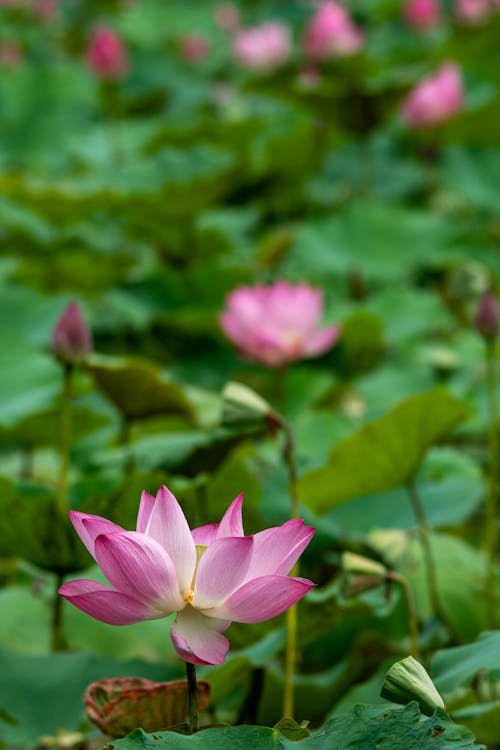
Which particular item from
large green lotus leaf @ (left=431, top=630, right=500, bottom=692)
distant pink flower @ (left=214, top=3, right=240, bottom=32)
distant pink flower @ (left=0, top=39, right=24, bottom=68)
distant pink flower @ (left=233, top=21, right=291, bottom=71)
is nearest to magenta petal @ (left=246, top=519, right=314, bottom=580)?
large green lotus leaf @ (left=431, top=630, right=500, bottom=692)

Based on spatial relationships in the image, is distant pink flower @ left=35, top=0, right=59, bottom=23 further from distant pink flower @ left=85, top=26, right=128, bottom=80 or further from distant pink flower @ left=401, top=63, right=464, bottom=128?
distant pink flower @ left=401, top=63, right=464, bottom=128

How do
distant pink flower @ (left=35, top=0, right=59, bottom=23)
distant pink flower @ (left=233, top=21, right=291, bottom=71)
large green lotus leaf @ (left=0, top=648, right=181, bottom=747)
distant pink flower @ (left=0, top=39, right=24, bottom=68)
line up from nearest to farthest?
large green lotus leaf @ (left=0, top=648, right=181, bottom=747)
distant pink flower @ (left=233, top=21, right=291, bottom=71)
distant pink flower @ (left=0, top=39, right=24, bottom=68)
distant pink flower @ (left=35, top=0, right=59, bottom=23)

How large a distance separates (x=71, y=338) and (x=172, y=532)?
0.52 metres

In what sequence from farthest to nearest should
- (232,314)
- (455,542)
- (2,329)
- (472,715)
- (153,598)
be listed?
(2,329) < (232,314) < (455,542) < (472,715) < (153,598)

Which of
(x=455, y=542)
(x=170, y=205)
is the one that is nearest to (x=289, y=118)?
(x=170, y=205)

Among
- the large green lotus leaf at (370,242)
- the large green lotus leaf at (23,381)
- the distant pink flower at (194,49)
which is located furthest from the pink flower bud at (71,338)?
the distant pink flower at (194,49)

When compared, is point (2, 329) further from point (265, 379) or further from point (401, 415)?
point (401, 415)

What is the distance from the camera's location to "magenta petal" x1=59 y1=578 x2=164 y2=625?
0.65 m

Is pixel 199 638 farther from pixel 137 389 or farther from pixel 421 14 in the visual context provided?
pixel 421 14

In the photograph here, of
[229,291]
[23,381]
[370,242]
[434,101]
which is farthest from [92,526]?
[434,101]

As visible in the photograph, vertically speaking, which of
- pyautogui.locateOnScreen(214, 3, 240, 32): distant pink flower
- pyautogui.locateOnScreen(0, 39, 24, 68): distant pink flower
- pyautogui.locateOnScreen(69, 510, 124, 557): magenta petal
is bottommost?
pyautogui.locateOnScreen(0, 39, 24, 68): distant pink flower

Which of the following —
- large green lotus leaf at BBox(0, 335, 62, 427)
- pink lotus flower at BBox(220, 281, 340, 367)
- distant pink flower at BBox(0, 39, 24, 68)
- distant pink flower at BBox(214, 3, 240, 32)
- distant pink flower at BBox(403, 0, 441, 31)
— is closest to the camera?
large green lotus leaf at BBox(0, 335, 62, 427)

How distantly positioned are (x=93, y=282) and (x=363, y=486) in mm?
1165

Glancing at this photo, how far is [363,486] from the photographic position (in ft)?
3.98
